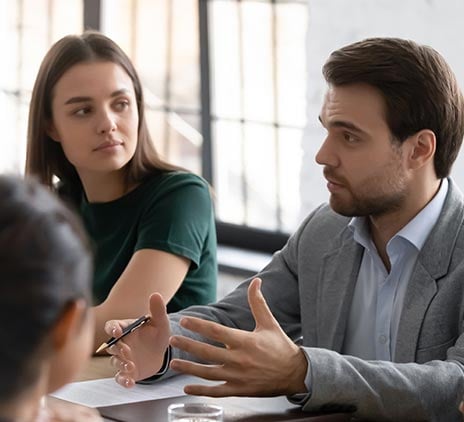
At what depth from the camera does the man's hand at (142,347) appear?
96.0 inches

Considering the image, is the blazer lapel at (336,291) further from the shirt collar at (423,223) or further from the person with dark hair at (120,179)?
the person with dark hair at (120,179)

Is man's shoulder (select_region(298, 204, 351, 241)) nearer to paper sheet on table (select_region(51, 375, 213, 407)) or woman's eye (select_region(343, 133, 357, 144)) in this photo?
woman's eye (select_region(343, 133, 357, 144))

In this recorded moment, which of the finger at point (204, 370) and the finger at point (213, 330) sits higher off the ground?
the finger at point (213, 330)

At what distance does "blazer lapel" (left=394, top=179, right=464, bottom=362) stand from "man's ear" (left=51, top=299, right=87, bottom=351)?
4.24 feet

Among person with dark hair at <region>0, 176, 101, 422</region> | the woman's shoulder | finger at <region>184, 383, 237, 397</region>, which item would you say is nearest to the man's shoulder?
the woman's shoulder

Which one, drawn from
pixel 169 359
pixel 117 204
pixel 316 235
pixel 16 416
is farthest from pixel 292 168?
pixel 16 416

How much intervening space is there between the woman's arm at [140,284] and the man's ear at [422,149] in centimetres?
76

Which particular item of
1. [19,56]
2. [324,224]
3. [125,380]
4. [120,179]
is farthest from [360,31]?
[19,56]

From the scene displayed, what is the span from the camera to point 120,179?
337 centimetres

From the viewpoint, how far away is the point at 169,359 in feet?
8.20

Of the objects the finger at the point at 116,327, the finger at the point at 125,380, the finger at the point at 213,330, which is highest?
the finger at the point at 213,330

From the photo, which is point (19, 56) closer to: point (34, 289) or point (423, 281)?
point (423, 281)

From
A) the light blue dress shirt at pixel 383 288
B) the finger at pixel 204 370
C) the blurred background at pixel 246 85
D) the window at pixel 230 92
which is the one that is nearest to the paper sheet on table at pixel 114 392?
the finger at pixel 204 370

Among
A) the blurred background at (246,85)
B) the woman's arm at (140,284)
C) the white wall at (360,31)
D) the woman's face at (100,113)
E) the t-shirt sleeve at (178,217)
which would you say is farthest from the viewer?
the blurred background at (246,85)
